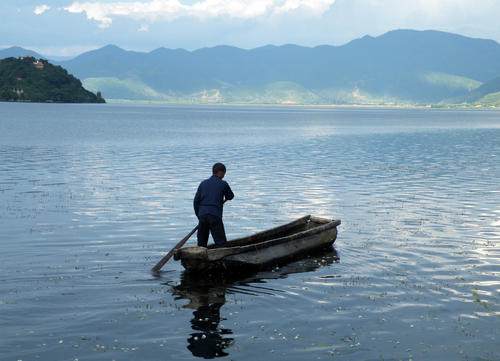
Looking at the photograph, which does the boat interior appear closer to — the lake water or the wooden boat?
the wooden boat

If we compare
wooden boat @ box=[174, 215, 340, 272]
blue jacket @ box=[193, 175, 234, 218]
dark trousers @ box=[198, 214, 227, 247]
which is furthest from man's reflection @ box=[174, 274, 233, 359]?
blue jacket @ box=[193, 175, 234, 218]

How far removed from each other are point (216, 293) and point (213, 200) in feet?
11.7

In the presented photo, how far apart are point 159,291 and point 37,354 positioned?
19.2 ft

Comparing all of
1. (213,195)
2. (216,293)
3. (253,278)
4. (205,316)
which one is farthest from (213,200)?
(205,316)

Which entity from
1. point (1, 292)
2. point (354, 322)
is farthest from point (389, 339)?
point (1, 292)

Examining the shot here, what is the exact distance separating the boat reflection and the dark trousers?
1.44 meters

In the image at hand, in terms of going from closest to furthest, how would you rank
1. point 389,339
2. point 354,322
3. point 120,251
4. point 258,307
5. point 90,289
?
point 389,339, point 354,322, point 258,307, point 90,289, point 120,251

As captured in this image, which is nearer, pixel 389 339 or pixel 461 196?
pixel 389 339

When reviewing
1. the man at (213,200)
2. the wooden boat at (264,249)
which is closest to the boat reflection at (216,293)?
the wooden boat at (264,249)

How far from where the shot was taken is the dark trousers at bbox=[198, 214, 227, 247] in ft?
75.7

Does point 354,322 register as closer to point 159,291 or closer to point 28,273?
point 159,291

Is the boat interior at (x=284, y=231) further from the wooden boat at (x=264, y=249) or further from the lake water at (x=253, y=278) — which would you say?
the lake water at (x=253, y=278)

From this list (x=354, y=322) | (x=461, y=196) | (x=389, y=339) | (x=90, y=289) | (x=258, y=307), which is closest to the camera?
(x=389, y=339)

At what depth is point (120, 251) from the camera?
26.3 metres
